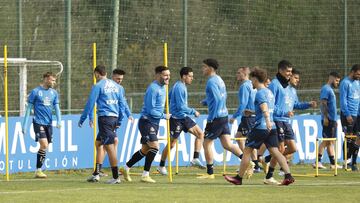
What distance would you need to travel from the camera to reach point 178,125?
24969 millimetres

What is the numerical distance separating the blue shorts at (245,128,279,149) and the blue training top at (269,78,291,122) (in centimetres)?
174

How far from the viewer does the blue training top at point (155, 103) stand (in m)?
22.2

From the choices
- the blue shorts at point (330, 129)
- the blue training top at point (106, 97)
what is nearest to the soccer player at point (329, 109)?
the blue shorts at point (330, 129)

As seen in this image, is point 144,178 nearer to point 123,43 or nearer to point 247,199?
point 247,199

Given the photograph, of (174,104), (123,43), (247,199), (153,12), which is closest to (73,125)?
(174,104)

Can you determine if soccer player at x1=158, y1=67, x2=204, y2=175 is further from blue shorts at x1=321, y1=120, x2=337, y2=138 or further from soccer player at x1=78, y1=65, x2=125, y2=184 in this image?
blue shorts at x1=321, y1=120, x2=337, y2=138

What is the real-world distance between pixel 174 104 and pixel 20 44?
182 inches

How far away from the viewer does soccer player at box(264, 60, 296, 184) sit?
73.0 ft

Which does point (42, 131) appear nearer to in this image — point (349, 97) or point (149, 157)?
point (149, 157)

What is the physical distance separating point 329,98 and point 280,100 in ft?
14.2

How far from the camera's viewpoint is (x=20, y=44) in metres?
27.6

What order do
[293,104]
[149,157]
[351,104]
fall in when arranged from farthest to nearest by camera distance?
[351,104] < [293,104] < [149,157]

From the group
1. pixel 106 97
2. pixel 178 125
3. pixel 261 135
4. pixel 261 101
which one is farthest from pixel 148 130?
pixel 178 125

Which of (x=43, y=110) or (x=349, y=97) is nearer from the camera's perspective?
(x=43, y=110)
